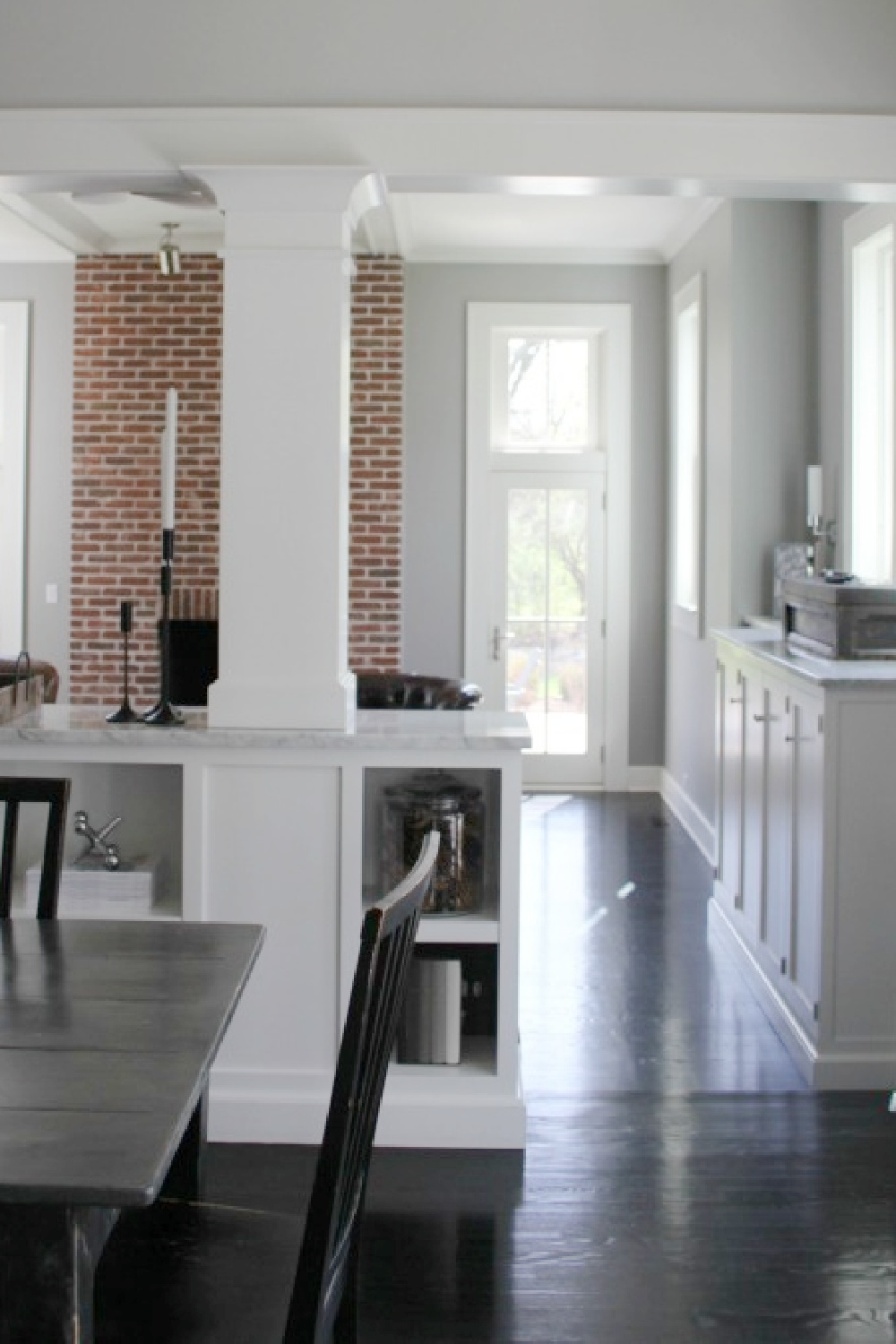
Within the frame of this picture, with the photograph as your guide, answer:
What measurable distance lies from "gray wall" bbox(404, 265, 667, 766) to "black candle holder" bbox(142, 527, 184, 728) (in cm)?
511

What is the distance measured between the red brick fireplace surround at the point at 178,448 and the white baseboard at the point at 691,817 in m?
1.60

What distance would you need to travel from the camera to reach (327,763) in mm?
3918

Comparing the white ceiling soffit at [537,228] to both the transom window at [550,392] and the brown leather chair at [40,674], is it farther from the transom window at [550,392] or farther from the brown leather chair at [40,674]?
the brown leather chair at [40,674]

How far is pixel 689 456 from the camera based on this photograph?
856cm

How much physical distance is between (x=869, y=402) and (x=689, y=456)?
2161 millimetres

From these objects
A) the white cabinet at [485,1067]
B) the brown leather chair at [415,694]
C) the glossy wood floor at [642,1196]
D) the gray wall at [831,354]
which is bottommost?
the glossy wood floor at [642,1196]

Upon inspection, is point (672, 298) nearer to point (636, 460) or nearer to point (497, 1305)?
point (636, 460)

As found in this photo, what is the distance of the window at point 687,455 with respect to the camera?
7.96 meters

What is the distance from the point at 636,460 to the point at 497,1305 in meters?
6.70

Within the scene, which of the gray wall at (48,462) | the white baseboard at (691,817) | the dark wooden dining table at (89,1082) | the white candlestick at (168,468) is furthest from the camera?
the gray wall at (48,462)

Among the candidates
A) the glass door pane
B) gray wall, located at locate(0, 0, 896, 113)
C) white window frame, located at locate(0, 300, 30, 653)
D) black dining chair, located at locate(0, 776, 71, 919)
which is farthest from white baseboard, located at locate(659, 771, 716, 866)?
black dining chair, located at locate(0, 776, 71, 919)

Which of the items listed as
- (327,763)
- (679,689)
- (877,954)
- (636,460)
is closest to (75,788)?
(327,763)

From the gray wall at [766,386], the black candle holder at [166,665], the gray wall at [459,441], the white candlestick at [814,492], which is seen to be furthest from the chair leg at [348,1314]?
the gray wall at [459,441]

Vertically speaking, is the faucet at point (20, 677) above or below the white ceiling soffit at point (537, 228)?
below
